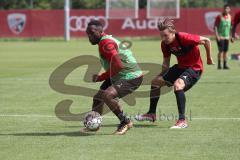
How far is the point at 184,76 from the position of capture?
445 inches

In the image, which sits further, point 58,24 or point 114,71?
point 58,24

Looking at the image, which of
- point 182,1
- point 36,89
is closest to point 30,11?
point 182,1

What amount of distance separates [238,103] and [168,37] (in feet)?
13.2

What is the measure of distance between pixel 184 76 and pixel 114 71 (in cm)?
127

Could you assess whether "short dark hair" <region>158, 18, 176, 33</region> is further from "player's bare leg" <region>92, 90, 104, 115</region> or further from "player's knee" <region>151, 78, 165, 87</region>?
"player's bare leg" <region>92, 90, 104, 115</region>

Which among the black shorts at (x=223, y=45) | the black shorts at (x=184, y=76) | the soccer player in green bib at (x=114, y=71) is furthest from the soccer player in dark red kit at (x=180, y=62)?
the black shorts at (x=223, y=45)

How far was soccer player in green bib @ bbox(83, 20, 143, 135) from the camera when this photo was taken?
34.2 feet

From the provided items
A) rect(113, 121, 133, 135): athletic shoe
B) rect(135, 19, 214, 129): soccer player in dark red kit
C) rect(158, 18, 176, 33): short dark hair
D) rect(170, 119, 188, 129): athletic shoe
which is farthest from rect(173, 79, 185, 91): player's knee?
rect(113, 121, 133, 135): athletic shoe

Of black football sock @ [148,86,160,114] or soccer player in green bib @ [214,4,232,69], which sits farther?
soccer player in green bib @ [214,4,232,69]

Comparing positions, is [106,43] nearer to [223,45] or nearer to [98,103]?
[98,103]

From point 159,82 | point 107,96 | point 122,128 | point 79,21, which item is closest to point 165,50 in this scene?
point 159,82

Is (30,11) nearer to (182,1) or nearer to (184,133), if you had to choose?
(182,1)

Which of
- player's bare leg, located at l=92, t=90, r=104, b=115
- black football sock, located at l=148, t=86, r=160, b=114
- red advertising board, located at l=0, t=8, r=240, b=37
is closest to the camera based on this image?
player's bare leg, located at l=92, t=90, r=104, b=115

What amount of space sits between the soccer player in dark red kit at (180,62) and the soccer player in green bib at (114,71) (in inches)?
26.8
